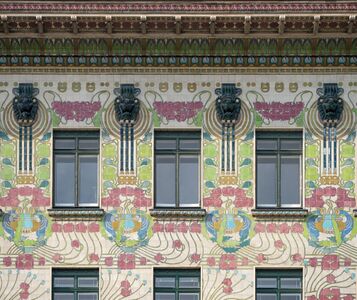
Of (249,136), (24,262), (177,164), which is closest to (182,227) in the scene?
(177,164)

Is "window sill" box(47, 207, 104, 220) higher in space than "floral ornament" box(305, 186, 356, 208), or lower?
lower

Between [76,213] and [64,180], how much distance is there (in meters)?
1.22

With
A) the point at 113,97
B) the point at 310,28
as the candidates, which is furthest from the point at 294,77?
the point at 113,97

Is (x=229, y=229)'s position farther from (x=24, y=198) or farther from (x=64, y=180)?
(x=24, y=198)

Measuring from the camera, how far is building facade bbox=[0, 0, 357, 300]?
55.6 metres

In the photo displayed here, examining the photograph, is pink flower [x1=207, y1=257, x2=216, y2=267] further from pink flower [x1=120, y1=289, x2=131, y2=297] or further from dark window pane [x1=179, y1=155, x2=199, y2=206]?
pink flower [x1=120, y1=289, x2=131, y2=297]

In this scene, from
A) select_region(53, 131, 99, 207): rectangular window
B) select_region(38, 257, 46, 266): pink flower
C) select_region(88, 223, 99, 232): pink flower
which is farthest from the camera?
select_region(53, 131, 99, 207): rectangular window

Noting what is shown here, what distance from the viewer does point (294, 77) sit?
5684cm

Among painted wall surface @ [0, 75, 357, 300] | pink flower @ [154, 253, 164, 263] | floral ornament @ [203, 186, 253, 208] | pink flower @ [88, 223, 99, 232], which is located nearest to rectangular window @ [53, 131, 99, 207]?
painted wall surface @ [0, 75, 357, 300]

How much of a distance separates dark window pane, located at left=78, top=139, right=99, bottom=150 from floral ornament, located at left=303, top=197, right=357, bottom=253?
6032 mm

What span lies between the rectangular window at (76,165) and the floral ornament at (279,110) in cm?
451

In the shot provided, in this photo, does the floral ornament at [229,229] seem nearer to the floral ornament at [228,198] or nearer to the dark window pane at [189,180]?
the floral ornament at [228,198]

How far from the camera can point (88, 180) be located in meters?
56.5

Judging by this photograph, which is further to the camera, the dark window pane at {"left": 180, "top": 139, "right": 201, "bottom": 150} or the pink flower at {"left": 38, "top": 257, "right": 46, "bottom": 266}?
the dark window pane at {"left": 180, "top": 139, "right": 201, "bottom": 150}
